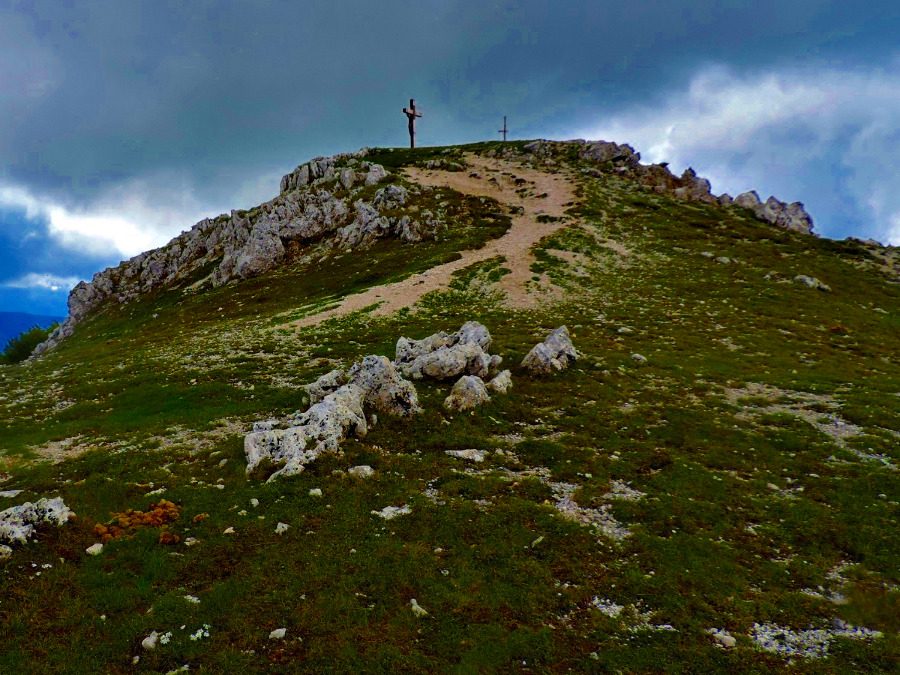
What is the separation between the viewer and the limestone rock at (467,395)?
80.9ft

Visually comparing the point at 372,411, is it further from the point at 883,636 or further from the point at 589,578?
the point at 883,636

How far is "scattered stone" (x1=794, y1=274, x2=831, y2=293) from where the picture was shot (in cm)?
5381

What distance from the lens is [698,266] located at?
201ft

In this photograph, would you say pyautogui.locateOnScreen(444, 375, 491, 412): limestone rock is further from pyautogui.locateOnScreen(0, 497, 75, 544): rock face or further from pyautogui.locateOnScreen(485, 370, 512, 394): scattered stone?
pyautogui.locateOnScreen(0, 497, 75, 544): rock face

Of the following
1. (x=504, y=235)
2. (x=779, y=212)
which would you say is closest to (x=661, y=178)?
(x=779, y=212)

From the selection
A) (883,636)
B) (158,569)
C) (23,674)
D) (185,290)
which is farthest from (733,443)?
(185,290)

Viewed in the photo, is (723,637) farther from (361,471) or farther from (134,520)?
(134,520)

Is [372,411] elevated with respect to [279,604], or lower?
elevated

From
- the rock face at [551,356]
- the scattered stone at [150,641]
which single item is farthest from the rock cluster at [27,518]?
the rock face at [551,356]

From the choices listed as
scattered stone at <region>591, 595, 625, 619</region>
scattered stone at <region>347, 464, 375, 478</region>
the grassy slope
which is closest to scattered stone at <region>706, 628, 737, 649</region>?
the grassy slope

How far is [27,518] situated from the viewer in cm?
1433

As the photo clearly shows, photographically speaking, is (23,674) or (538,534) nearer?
(23,674)

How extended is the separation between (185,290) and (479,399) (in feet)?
289

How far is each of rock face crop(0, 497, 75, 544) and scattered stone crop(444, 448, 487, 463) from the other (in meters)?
13.6
